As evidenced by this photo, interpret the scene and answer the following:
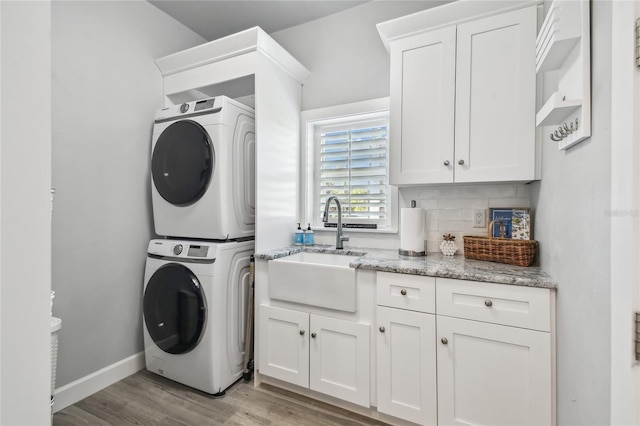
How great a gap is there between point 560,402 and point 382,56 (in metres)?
2.36

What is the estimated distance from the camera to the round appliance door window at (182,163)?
209cm

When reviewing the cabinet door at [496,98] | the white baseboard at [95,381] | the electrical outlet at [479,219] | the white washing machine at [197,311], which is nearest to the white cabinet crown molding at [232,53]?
the cabinet door at [496,98]

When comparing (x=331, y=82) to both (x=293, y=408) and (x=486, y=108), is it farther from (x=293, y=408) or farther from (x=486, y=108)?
(x=293, y=408)

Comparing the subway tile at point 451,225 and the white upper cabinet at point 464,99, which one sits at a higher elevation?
the white upper cabinet at point 464,99

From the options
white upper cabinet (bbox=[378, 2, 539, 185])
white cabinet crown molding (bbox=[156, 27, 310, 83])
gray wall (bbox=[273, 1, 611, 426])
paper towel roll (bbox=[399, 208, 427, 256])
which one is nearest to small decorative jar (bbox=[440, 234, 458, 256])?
paper towel roll (bbox=[399, 208, 427, 256])

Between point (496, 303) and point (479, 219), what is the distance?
76 centimetres

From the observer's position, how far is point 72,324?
2006 mm

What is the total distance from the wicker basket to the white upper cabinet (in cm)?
35

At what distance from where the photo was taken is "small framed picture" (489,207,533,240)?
6.11 feet

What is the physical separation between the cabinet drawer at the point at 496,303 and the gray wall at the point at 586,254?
0.24ft

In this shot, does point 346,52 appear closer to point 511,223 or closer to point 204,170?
point 204,170

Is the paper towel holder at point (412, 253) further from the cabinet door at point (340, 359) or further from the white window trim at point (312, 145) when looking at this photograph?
the cabinet door at point (340, 359)

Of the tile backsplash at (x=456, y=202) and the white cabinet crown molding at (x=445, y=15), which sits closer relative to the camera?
the white cabinet crown molding at (x=445, y=15)

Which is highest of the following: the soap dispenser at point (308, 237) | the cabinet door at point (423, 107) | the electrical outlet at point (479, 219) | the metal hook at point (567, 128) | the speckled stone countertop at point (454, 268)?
the cabinet door at point (423, 107)
